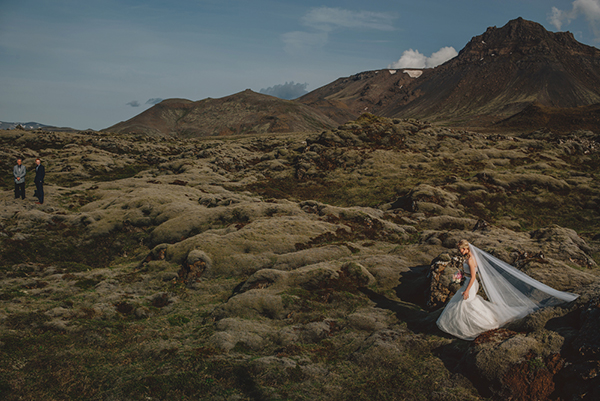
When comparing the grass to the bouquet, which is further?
the grass

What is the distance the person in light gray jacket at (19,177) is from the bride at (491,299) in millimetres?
41151

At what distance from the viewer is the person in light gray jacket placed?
109 feet

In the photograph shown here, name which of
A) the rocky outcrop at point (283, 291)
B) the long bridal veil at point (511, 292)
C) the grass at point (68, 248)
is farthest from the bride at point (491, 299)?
the grass at point (68, 248)

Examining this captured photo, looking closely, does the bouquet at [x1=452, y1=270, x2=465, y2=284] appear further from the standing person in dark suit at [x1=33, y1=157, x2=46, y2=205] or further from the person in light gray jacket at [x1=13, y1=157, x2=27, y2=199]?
the person in light gray jacket at [x1=13, y1=157, x2=27, y2=199]

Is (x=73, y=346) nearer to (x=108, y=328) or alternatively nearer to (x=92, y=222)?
(x=108, y=328)

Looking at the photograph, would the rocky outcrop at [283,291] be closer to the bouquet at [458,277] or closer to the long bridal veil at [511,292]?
the long bridal veil at [511,292]

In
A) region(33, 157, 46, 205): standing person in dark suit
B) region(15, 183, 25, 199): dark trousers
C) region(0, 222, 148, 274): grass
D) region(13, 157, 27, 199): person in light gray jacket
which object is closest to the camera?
region(0, 222, 148, 274): grass

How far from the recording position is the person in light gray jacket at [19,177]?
33.1 meters

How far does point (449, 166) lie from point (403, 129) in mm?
20016

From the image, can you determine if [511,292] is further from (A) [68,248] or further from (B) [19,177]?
(B) [19,177]

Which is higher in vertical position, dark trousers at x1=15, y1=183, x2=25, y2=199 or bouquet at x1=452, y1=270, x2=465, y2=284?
dark trousers at x1=15, y1=183, x2=25, y2=199

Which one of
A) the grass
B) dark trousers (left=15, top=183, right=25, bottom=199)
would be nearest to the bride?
the grass

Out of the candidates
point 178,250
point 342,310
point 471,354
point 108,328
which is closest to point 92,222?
point 178,250

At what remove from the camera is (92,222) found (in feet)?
112
